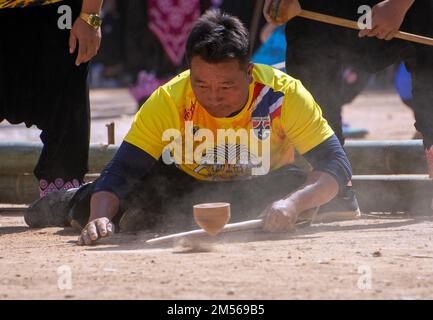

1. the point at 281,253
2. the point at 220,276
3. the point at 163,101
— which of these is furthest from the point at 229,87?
the point at 220,276

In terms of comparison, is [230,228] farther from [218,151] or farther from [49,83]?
[49,83]

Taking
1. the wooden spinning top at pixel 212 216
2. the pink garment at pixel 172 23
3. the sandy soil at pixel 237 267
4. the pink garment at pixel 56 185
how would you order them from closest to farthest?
the sandy soil at pixel 237 267, the wooden spinning top at pixel 212 216, the pink garment at pixel 56 185, the pink garment at pixel 172 23

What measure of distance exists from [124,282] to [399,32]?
2354 millimetres

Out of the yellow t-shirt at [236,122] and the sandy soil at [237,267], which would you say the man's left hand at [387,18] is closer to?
the yellow t-shirt at [236,122]

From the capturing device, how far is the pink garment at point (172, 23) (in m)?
11.8

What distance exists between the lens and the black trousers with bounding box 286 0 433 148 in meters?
6.10

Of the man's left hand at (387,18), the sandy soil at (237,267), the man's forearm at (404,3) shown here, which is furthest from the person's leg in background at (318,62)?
the sandy soil at (237,267)

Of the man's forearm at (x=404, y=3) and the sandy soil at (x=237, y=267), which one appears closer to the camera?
the sandy soil at (x=237, y=267)

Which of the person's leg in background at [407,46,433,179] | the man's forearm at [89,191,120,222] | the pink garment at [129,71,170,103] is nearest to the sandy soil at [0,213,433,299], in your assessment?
the man's forearm at [89,191,120,222]

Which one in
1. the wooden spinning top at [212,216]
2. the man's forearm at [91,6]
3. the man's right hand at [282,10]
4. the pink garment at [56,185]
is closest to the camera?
the wooden spinning top at [212,216]

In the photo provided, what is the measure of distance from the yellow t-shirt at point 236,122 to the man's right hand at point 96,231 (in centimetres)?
44

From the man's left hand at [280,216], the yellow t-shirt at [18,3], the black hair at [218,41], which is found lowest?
the man's left hand at [280,216]

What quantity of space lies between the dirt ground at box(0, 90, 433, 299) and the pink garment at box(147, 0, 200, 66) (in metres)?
6.14

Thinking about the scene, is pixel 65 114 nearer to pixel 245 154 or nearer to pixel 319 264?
pixel 245 154
